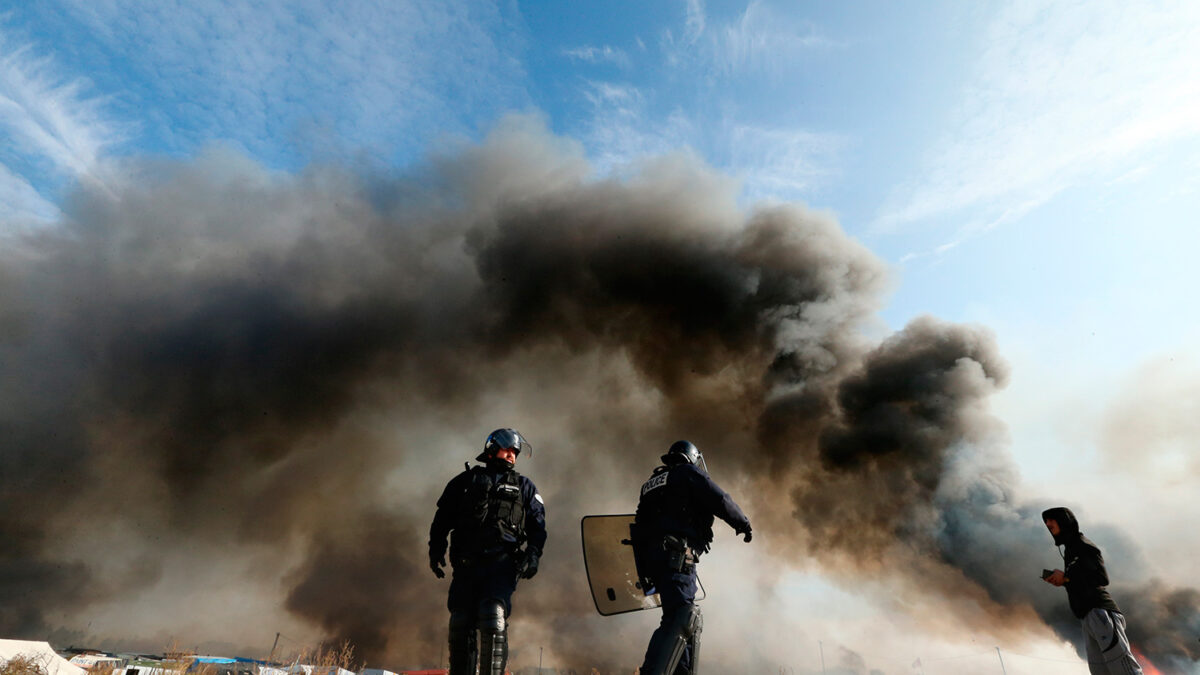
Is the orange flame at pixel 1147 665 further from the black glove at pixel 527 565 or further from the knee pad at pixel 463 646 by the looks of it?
the knee pad at pixel 463 646

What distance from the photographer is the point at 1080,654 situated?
13562mm

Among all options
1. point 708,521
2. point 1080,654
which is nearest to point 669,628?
point 708,521

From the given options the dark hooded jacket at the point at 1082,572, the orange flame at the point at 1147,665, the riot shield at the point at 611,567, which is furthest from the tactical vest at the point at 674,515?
the orange flame at the point at 1147,665

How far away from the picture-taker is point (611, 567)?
521 centimetres

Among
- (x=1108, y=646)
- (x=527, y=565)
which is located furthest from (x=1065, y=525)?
(x=527, y=565)

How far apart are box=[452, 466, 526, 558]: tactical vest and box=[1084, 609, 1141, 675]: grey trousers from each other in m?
4.75

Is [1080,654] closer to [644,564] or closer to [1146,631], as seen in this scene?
[1146,631]

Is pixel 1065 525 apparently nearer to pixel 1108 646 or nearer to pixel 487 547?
pixel 1108 646

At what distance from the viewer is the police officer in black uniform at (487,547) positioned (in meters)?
3.66

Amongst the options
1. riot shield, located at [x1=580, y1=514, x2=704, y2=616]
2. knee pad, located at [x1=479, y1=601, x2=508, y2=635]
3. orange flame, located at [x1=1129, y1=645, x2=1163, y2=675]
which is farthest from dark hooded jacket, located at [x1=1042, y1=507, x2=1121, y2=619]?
orange flame, located at [x1=1129, y1=645, x2=1163, y2=675]

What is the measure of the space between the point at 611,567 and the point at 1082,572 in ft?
13.3

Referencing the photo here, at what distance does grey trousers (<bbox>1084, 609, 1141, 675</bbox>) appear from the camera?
14.7 ft

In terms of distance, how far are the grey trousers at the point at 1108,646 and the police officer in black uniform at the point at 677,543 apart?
3180mm

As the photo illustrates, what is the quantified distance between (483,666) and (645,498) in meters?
1.58
